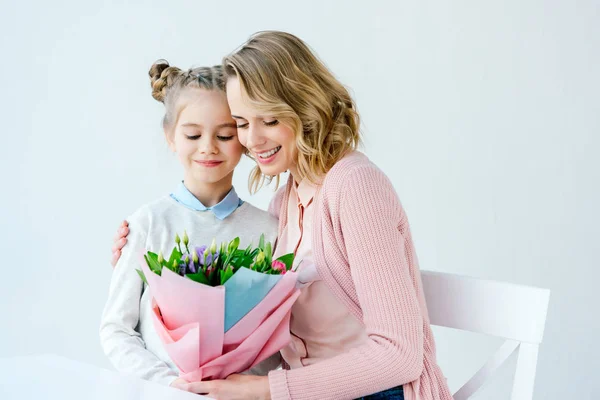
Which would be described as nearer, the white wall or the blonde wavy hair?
the blonde wavy hair

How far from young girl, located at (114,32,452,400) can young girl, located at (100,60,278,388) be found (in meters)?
0.09

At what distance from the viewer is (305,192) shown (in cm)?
179

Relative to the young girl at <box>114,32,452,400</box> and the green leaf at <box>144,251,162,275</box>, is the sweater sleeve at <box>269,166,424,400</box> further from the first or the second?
the green leaf at <box>144,251,162,275</box>

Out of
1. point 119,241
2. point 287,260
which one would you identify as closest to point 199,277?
point 287,260

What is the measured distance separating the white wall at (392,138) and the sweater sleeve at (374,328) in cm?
137

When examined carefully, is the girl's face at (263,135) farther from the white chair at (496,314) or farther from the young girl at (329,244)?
the white chair at (496,314)

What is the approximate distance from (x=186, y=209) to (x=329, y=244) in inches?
18.3

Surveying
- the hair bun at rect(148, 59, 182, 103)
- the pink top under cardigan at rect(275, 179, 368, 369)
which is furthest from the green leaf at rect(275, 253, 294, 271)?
the hair bun at rect(148, 59, 182, 103)

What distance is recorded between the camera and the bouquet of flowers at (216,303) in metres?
1.34

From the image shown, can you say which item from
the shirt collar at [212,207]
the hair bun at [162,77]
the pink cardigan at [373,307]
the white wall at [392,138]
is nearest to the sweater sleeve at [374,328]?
the pink cardigan at [373,307]

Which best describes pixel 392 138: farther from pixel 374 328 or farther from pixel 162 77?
pixel 374 328

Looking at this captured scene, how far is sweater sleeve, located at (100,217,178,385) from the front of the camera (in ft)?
5.59

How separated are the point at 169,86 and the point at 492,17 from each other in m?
1.66

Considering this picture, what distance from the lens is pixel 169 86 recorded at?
1970mm
